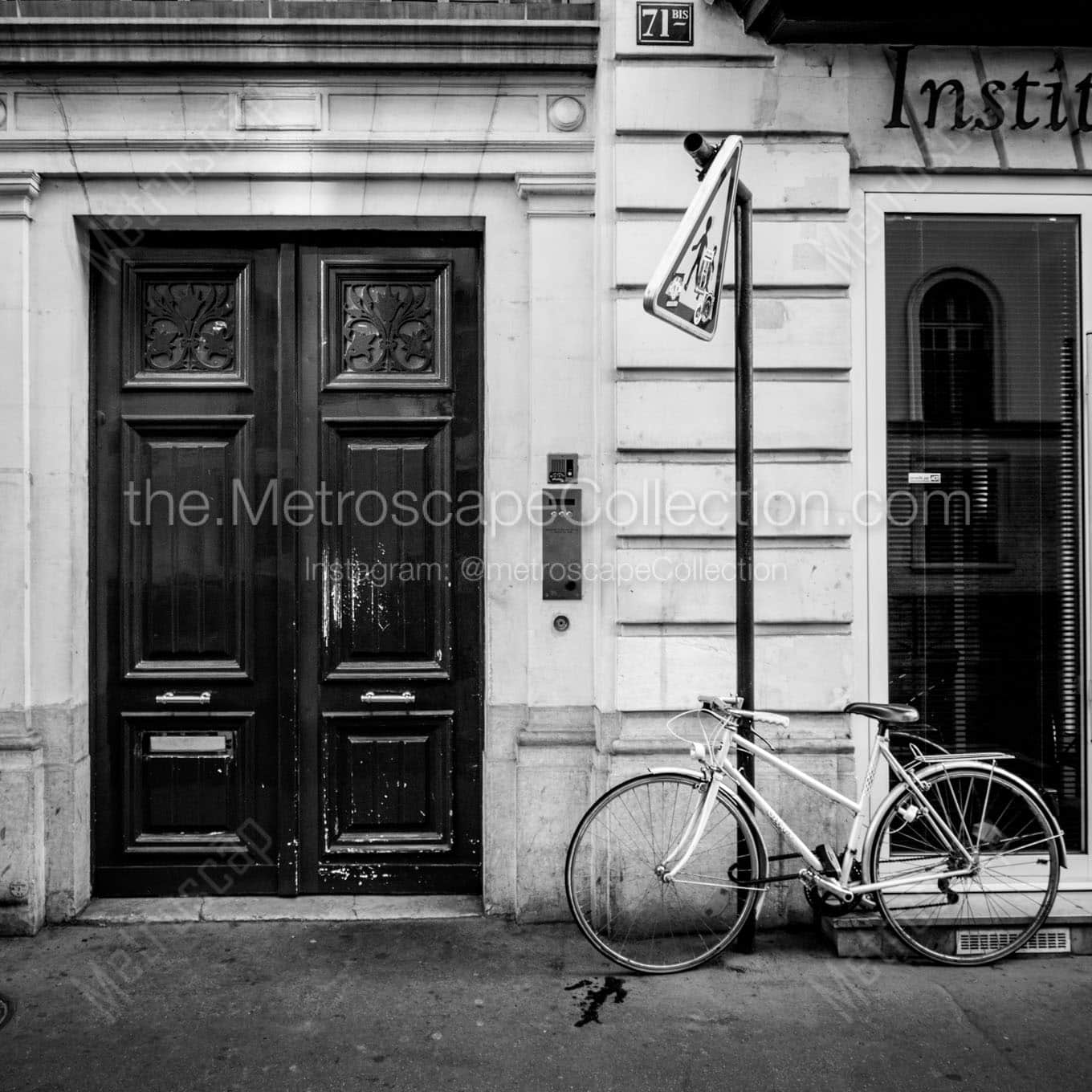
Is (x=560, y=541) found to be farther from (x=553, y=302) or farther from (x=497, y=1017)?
(x=497, y=1017)

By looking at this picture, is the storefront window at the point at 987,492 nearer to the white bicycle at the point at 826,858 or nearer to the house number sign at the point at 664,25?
the white bicycle at the point at 826,858

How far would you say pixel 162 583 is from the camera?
5230 millimetres

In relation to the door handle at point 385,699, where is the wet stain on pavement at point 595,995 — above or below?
below

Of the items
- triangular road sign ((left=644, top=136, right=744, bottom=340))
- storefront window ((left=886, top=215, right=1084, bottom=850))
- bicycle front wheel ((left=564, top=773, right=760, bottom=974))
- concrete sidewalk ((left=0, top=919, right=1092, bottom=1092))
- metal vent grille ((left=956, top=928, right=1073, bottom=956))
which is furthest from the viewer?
storefront window ((left=886, top=215, right=1084, bottom=850))

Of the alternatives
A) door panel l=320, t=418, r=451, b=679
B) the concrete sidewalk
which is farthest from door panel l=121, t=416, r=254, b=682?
the concrete sidewalk

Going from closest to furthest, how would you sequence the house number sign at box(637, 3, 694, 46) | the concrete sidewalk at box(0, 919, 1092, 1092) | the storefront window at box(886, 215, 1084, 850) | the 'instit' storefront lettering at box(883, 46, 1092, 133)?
the concrete sidewalk at box(0, 919, 1092, 1092) < the house number sign at box(637, 3, 694, 46) < the 'instit' storefront lettering at box(883, 46, 1092, 133) < the storefront window at box(886, 215, 1084, 850)

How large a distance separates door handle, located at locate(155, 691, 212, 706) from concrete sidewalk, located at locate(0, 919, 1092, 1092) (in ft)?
3.87

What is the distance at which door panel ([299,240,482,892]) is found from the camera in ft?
17.1

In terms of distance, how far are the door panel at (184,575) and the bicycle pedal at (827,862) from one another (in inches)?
115

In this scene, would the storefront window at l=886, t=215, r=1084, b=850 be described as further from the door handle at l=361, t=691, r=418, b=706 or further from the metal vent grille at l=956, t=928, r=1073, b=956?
the door handle at l=361, t=691, r=418, b=706

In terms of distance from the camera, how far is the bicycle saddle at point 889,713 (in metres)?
4.25

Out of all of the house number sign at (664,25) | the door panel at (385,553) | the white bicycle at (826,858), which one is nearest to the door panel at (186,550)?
the door panel at (385,553)

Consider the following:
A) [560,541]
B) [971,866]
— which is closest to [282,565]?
[560,541]

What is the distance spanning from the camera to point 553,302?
5.07 metres
